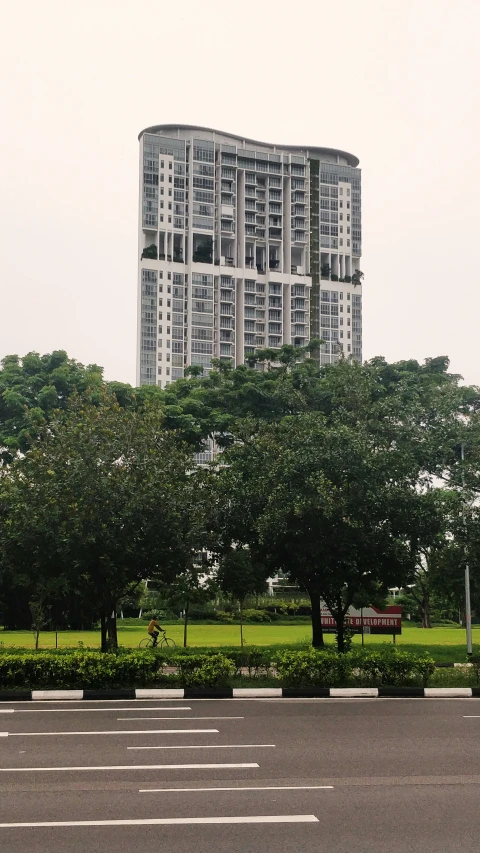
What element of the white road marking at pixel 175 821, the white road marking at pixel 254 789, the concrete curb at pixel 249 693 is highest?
the white road marking at pixel 175 821

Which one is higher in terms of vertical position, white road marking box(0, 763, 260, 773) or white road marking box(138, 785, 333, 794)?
white road marking box(138, 785, 333, 794)

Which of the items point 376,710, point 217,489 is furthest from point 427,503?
point 376,710

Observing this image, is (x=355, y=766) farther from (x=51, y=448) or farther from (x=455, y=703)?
(x=51, y=448)

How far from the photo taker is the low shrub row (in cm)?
1955

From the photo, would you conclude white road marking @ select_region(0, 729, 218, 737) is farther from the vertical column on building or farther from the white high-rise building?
the vertical column on building

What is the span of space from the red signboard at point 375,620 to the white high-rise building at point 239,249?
87.3 meters

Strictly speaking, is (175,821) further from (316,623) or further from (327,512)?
(316,623)

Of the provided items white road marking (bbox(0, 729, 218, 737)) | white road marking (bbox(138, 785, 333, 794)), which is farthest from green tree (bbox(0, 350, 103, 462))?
white road marking (bbox(138, 785, 333, 794))

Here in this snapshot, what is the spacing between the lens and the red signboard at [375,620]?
3256cm

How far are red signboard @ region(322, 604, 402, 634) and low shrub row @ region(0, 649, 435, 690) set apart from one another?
479 inches

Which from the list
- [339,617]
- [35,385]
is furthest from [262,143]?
[339,617]

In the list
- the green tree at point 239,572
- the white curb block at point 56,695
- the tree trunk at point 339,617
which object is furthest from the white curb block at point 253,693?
the green tree at point 239,572

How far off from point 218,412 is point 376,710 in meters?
40.3

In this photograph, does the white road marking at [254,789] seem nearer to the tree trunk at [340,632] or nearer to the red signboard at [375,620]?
the tree trunk at [340,632]
